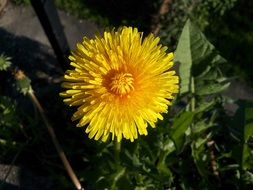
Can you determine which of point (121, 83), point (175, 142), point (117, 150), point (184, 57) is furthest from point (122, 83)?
point (184, 57)

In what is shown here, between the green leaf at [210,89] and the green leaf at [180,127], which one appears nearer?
the green leaf at [180,127]

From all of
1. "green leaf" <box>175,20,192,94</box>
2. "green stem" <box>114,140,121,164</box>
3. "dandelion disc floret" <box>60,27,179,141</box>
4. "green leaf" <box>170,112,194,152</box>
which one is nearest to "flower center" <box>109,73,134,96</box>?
"dandelion disc floret" <box>60,27,179,141</box>

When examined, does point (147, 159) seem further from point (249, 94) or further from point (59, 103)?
point (249, 94)

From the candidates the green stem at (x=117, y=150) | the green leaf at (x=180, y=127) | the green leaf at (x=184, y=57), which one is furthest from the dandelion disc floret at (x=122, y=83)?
the green leaf at (x=184, y=57)

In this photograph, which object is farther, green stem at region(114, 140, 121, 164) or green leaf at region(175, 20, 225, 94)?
green leaf at region(175, 20, 225, 94)

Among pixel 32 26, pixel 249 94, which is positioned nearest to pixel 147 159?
pixel 249 94

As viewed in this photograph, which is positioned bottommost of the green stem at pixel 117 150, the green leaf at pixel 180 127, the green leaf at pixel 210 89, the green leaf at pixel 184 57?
the green stem at pixel 117 150

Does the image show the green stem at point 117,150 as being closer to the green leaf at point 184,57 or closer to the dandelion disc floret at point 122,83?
the dandelion disc floret at point 122,83

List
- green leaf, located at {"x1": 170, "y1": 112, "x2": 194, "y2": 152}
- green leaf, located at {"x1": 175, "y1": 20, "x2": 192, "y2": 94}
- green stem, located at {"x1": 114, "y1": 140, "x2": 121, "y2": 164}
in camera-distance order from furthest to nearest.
A: green leaf, located at {"x1": 175, "y1": 20, "x2": 192, "y2": 94} → green leaf, located at {"x1": 170, "y1": 112, "x2": 194, "y2": 152} → green stem, located at {"x1": 114, "y1": 140, "x2": 121, "y2": 164}

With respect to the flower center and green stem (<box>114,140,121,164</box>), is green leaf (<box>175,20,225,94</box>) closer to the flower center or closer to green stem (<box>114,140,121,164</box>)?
green stem (<box>114,140,121,164</box>)

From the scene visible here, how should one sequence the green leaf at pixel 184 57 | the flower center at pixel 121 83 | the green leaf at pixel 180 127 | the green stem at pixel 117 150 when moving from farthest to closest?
the green leaf at pixel 184 57
the green leaf at pixel 180 127
the green stem at pixel 117 150
the flower center at pixel 121 83
